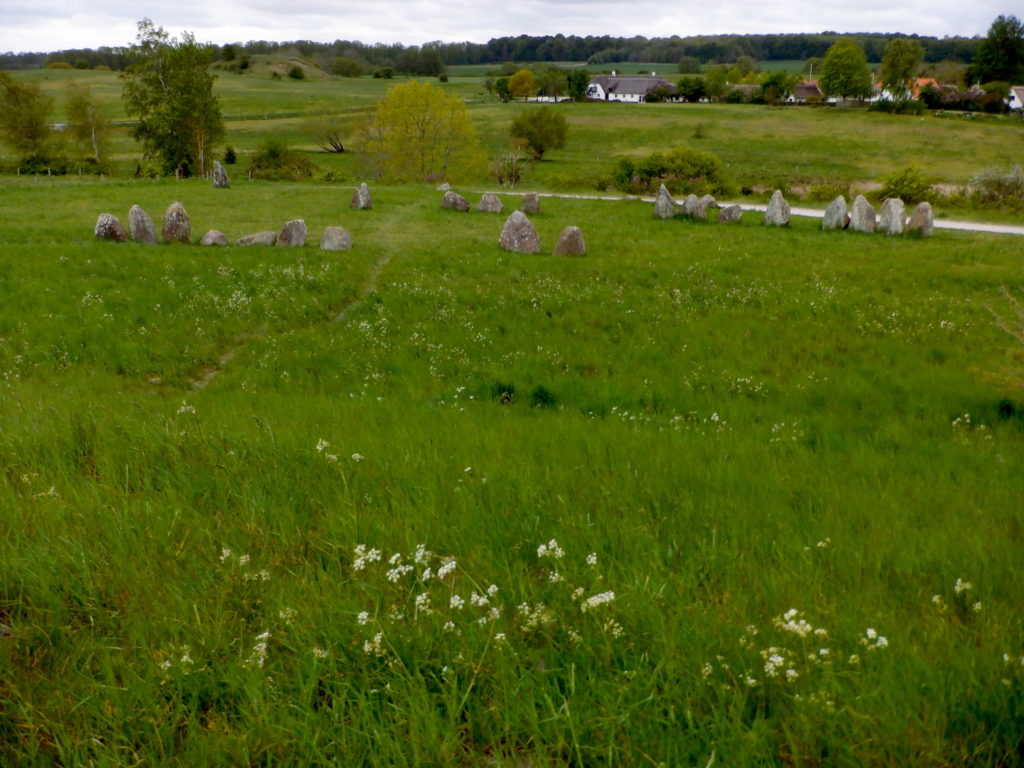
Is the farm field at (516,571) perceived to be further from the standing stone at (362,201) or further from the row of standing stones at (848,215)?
the standing stone at (362,201)

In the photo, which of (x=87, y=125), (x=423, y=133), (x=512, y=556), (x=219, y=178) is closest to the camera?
(x=512, y=556)

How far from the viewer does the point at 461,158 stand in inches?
2739

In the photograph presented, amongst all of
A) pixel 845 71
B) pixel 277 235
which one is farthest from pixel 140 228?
pixel 845 71

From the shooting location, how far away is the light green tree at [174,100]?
2360 inches

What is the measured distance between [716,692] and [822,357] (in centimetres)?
1218

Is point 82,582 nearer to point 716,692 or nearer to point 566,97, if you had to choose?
Answer: point 716,692

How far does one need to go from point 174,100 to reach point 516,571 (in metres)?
67.2

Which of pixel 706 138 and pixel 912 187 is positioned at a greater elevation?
pixel 706 138

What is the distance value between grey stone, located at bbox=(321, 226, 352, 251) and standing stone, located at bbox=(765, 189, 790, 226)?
61.4 ft

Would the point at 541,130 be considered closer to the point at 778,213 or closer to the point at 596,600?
the point at 778,213

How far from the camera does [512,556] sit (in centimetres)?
445

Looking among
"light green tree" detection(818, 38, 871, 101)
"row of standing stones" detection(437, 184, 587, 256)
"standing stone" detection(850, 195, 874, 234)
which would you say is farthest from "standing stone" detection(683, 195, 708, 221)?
"light green tree" detection(818, 38, 871, 101)

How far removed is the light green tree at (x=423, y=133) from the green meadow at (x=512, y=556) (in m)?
57.2

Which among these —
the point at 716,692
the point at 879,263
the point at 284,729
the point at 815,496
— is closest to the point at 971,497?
the point at 815,496
